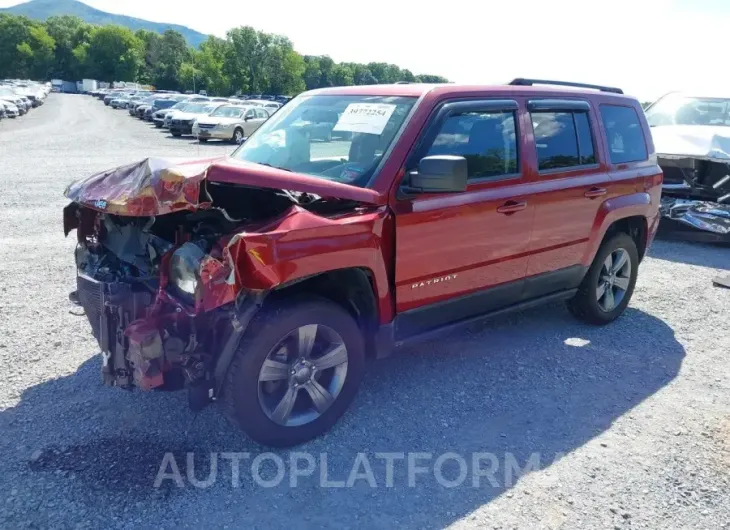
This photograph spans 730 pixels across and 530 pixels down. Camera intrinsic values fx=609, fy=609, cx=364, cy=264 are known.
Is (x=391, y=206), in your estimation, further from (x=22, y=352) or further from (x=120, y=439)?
(x=22, y=352)

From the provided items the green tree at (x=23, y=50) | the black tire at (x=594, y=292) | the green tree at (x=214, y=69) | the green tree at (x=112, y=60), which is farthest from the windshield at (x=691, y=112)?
the green tree at (x=23, y=50)

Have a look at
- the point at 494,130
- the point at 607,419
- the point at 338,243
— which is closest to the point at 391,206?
the point at 338,243

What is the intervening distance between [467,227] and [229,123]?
22.8 metres

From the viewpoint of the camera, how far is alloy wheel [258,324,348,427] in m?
3.34

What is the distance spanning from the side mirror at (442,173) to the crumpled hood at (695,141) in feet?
22.7

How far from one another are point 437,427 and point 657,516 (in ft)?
4.14

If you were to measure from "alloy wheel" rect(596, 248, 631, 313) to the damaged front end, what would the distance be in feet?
10.6

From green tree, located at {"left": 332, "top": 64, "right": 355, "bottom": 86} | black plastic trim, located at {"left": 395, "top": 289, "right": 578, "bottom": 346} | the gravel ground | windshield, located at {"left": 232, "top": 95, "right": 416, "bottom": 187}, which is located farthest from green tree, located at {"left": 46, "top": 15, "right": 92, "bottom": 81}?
black plastic trim, located at {"left": 395, "top": 289, "right": 578, "bottom": 346}

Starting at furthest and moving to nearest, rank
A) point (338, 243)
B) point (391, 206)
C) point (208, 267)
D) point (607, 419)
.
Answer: point (607, 419) < point (391, 206) < point (338, 243) < point (208, 267)

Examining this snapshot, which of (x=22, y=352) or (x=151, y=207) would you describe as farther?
(x=22, y=352)

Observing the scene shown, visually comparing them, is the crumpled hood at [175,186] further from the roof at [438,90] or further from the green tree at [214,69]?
the green tree at [214,69]

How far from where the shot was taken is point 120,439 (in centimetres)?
346

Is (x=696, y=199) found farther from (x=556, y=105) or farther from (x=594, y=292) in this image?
(x=556, y=105)

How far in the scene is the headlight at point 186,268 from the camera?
123 inches
